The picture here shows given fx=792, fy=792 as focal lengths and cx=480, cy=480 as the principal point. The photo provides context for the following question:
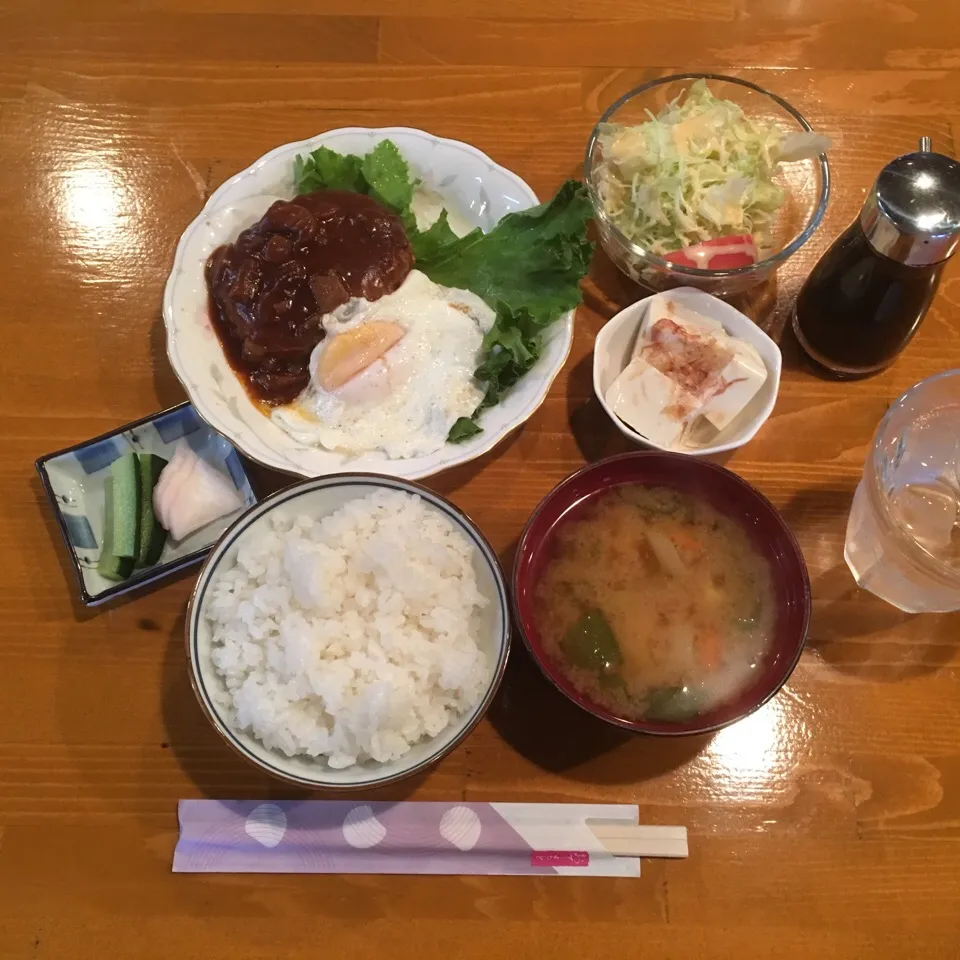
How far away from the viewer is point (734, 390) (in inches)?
75.7

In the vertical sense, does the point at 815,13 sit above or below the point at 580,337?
above

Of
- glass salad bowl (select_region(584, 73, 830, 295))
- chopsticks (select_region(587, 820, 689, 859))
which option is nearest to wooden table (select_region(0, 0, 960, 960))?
chopsticks (select_region(587, 820, 689, 859))

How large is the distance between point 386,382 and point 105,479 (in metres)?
0.73

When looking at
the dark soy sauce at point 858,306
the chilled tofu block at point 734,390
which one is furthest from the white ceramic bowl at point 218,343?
the dark soy sauce at point 858,306

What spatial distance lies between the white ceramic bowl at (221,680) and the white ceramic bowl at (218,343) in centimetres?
14

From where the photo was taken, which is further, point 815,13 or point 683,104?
point 815,13

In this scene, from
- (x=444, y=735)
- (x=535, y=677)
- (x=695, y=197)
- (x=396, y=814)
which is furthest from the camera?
(x=695, y=197)

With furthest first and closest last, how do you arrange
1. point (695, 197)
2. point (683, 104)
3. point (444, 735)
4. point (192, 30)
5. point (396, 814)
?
point (192, 30), point (683, 104), point (695, 197), point (396, 814), point (444, 735)

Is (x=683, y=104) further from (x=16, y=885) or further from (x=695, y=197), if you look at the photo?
(x=16, y=885)

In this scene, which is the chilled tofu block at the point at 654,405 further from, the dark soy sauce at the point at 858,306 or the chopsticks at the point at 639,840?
the chopsticks at the point at 639,840

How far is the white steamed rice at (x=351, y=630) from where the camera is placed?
156cm

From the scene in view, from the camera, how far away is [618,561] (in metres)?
1.77

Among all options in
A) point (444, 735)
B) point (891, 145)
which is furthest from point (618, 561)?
point (891, 145)

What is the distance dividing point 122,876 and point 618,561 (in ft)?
4.12
